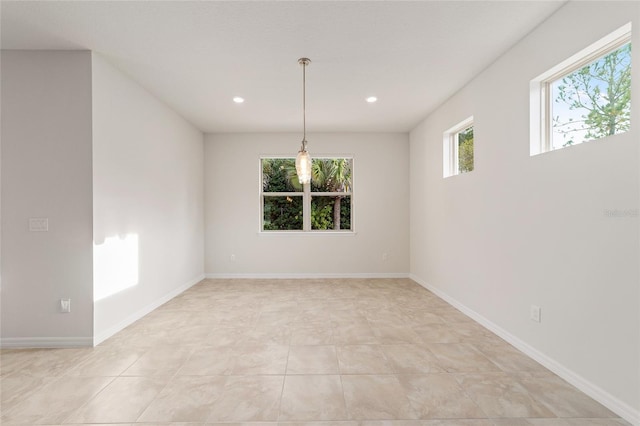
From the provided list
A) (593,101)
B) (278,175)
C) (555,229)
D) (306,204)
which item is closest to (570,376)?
(555,229)

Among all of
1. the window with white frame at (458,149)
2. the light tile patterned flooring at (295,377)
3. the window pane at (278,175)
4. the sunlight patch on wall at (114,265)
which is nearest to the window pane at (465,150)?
the window with white frame at (458,149)

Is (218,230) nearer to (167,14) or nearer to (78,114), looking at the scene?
(78,114)

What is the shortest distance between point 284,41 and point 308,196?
3.47 meters

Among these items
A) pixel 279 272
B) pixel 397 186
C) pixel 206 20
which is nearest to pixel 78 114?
pixel 206 20

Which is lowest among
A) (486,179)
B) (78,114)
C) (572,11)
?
(486,179)

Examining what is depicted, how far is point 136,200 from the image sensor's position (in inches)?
142

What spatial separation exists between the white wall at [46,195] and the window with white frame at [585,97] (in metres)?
3.83

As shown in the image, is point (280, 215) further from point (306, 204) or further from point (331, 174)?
point (331, 174)

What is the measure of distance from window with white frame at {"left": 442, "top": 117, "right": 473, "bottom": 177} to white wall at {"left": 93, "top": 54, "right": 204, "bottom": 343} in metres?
3.74

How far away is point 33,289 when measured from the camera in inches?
111

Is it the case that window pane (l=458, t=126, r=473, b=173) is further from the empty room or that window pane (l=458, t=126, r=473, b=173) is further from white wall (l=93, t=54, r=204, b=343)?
white wall (l=93, t=54, r=204, b=343)

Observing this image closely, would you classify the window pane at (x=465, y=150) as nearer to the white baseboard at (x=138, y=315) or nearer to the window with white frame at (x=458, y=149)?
the window with white frame at (x=458, y=149)

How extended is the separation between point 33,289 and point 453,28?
13.6 ft

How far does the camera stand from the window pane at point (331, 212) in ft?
19.7
